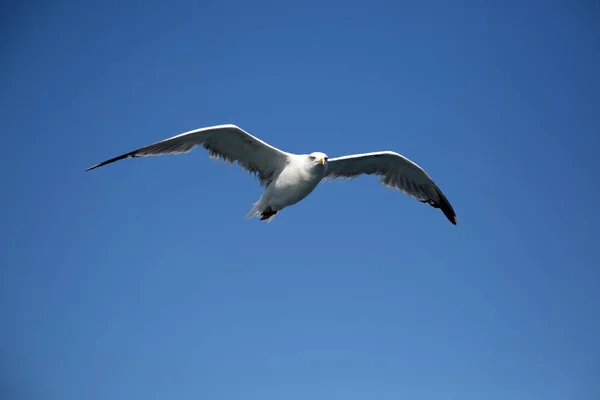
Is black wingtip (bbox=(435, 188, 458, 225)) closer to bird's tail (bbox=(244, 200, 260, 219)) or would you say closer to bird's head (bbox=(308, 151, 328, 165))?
bird's head (bbox=(308, 151, 328, 165))

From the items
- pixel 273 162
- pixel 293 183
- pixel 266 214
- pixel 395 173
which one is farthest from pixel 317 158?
pixel 395 173

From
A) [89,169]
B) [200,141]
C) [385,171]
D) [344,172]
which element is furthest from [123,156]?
[385,171]

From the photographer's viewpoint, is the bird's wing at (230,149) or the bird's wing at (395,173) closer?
the bird's wing at (230,149)

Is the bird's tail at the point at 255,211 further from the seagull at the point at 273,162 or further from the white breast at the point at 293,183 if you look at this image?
the white breast at the point at 293,183

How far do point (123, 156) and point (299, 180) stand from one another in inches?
143

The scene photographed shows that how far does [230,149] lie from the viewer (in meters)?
11.9

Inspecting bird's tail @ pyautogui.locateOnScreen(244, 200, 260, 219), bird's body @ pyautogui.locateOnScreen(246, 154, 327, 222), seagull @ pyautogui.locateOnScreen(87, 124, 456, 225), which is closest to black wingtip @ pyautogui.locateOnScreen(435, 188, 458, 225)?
seagull @ pyautogui.locateOnScreen(87, 124, 456, 225)

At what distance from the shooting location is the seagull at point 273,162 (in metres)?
11.3

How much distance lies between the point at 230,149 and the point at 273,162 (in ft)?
3.12

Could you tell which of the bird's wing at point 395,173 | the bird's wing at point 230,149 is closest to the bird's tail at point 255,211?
the bird's wing at point 230,149

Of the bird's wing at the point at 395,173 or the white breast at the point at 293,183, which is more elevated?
the bird's wing at the point at 395,173

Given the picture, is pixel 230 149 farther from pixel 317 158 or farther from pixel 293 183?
pixel 317 158

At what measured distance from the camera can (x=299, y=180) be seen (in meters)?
11.3

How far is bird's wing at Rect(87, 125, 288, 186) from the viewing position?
11375 millimetres
